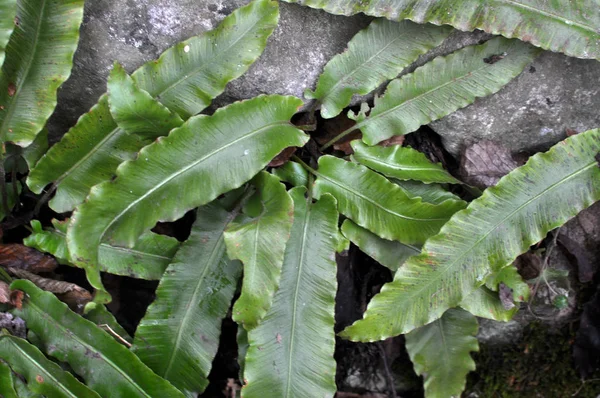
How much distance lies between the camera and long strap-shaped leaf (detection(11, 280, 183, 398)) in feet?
4.83

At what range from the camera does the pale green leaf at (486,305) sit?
1.68m

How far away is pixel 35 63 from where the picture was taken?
1429 mm

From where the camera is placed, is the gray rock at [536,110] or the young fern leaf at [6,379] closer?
the young fern leaf at [6,379]

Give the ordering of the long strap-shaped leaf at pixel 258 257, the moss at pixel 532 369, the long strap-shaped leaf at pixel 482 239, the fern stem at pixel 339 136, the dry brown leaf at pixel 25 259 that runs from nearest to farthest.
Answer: the long strap-shaped leaf at pixel 258 257 → the long strap-shaped leaf at pixel 482 239 → the dry brown leaf at pixel 25 259 → the fern stem at pixel 339 136 → the moss at pixel 532 369

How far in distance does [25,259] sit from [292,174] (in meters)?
0.86

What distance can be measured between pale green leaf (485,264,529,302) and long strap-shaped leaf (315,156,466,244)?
0.85 feet

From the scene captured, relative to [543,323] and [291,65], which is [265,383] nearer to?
[291,65]

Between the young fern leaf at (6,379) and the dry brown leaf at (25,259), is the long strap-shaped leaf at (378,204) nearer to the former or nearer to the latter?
the dry brown leaf at (25,259)

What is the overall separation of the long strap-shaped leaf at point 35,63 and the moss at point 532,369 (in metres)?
1.74

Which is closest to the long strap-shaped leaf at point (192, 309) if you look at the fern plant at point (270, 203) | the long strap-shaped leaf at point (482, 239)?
the fern plant at point (270, 203)

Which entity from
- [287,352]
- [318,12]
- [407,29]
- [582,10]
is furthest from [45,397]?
[582,10]

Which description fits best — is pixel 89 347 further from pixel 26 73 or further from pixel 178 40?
pixel 178 40

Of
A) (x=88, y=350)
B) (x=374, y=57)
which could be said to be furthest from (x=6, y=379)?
Result: (x=374, y=57)

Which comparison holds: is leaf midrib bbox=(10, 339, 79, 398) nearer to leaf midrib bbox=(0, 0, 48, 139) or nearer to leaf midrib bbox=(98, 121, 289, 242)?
leaf midrib bbox=(98, 121, 289, 242)
